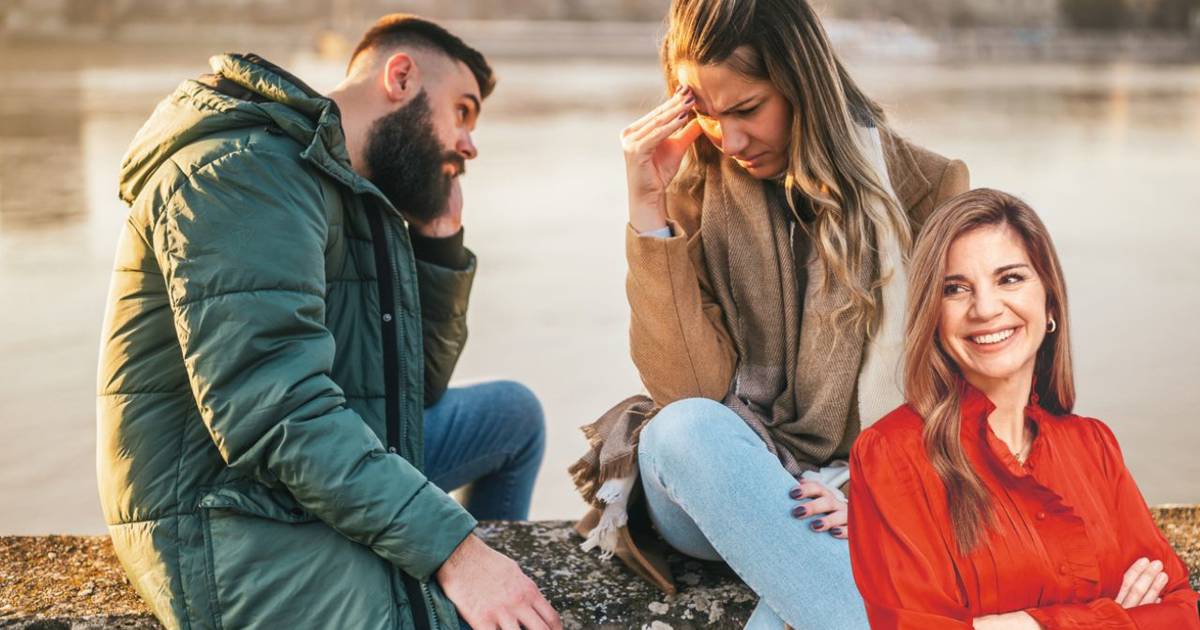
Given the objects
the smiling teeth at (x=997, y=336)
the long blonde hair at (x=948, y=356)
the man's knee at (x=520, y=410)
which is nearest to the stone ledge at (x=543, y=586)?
the man's knee at (x=520, y=410)

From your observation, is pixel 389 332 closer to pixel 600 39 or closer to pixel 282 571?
pixel 282 571

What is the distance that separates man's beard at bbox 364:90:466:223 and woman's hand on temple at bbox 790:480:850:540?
3.86ft

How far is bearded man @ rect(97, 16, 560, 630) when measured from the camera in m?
2.12

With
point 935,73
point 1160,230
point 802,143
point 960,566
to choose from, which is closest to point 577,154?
point 1160,230

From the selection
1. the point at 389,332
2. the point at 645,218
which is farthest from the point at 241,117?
the point at 645,218

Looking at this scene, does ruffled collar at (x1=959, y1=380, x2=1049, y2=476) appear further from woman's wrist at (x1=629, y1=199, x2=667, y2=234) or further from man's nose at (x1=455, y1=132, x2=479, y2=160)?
man's nose at (x1=455, y1=132, x2=479, y2=160)

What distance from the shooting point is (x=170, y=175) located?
2.23 meters

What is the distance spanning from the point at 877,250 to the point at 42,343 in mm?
4276

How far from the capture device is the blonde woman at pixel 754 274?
2.39m

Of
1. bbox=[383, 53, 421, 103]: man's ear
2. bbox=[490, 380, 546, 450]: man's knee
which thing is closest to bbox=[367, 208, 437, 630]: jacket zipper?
bbox=[383, 53, 421, 103]: man's ear

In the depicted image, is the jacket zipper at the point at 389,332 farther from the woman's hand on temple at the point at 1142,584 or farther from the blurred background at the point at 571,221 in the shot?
the woman's hand on temple at the point at 1142,584

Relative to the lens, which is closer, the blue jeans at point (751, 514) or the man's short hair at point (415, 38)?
the blue jeans at point (751, 514)

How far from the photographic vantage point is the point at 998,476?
1.70 meters

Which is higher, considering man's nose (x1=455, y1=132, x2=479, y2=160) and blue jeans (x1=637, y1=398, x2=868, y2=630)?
man's nose (x1=455, y1=132, x2=479, y2=160)
